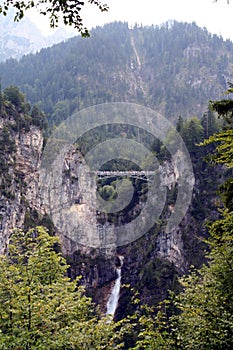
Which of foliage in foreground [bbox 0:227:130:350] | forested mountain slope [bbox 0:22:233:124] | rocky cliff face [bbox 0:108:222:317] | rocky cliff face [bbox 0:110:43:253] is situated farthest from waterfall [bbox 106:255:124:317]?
forested mountain slope [bbox 0:22:233:124]

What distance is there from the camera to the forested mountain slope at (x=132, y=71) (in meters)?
136

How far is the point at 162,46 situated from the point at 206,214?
442 feet

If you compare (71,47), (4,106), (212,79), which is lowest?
(4,106)

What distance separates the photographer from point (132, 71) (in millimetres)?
162875

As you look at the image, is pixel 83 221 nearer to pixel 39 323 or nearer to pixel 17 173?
pixel 17 173

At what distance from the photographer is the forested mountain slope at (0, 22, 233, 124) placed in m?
136

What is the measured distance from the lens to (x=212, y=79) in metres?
149

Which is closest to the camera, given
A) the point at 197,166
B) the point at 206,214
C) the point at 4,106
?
the point at 4,106

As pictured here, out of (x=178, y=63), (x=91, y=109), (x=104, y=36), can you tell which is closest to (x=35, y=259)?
(x=91, y=109)

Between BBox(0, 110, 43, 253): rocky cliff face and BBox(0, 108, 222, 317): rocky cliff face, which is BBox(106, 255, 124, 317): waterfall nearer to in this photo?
BBox(0, 108, 222, 317): rocky cliff face

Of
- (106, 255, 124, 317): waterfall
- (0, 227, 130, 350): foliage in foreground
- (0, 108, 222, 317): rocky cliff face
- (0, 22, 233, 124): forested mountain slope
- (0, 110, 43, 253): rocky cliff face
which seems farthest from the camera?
(0, 22, 233, 124): forested mountain slope

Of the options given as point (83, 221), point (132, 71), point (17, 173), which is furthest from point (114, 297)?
point (132, 71)

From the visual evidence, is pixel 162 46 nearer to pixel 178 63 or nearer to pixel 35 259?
pixel 178 63

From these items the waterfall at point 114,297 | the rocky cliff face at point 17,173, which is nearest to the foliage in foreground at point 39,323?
the rocky cliff face at point 17,173
